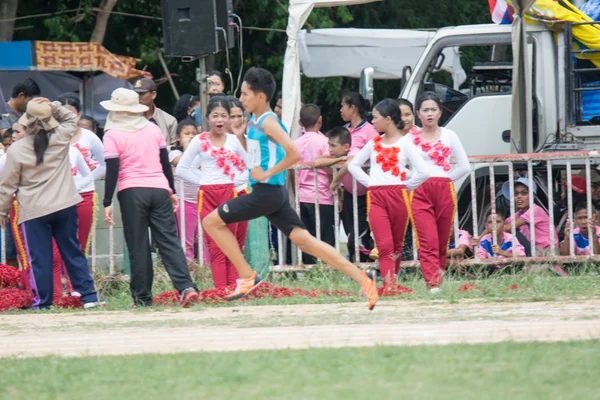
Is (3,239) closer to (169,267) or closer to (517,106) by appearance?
(169,267)

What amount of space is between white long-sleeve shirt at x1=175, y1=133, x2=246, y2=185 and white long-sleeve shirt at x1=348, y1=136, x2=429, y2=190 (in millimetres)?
1133

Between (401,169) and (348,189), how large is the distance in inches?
67.2

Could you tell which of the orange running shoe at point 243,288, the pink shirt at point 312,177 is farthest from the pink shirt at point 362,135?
the orange running shoe at point 243,288

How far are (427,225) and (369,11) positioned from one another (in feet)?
39.1

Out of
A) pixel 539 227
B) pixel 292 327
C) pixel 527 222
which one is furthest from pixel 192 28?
pixel 292 327

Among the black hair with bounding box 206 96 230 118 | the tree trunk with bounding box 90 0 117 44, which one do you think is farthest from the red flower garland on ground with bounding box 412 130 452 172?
the tree trunk with bounding box 90 0 117 44

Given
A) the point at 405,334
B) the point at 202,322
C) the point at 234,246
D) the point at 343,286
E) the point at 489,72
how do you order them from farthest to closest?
the point at 489,72 → the point at 343,286 → the point at 234,246 → the point at 202,322 → the point at 405,334

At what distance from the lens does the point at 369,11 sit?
21562mm

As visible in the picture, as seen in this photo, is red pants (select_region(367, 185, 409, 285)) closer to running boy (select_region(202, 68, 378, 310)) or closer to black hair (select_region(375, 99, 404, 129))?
black hair (select_region(375, 99, 404, 129))

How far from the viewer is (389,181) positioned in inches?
406

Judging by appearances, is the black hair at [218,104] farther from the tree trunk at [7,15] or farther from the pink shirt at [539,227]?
the tree trunk at [7,15]

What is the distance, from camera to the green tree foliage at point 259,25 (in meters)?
20.1

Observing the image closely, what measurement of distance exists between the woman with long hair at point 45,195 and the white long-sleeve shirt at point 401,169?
2.62m

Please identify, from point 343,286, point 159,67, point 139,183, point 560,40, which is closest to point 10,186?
point 139,183
